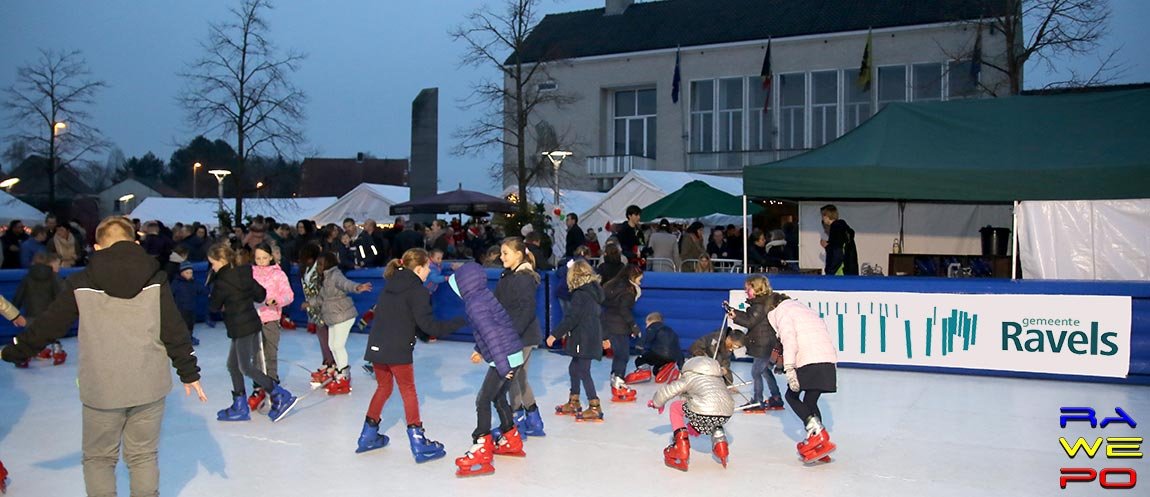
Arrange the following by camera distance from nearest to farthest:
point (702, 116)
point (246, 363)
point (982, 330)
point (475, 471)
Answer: point (475, 471)
point (246, 363)
point (982, 330)
point (702, 116)

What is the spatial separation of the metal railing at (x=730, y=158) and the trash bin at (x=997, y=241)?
26933mm

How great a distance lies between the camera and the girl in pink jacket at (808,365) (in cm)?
677

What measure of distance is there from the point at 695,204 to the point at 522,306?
11.6 m

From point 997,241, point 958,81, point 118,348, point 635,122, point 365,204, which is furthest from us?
point 635,122

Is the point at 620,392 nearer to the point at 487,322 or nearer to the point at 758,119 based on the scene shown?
the point at 487,322

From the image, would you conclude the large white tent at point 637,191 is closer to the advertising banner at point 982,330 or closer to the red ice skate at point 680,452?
the advertising banner at point 982,330

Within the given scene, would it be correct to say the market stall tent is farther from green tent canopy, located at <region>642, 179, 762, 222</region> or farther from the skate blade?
the skate blade

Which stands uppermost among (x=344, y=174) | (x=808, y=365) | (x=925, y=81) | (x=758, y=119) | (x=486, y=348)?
(x=925, y=81)

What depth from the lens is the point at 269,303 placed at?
9070 millimetres

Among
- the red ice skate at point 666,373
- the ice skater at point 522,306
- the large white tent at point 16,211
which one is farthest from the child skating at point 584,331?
the large white tent at point 16,211

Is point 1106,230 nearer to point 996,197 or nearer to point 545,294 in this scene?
point 996,197

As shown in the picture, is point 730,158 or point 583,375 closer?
point 583,375

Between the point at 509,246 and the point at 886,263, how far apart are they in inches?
373

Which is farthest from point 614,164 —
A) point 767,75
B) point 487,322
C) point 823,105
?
point 487,322
